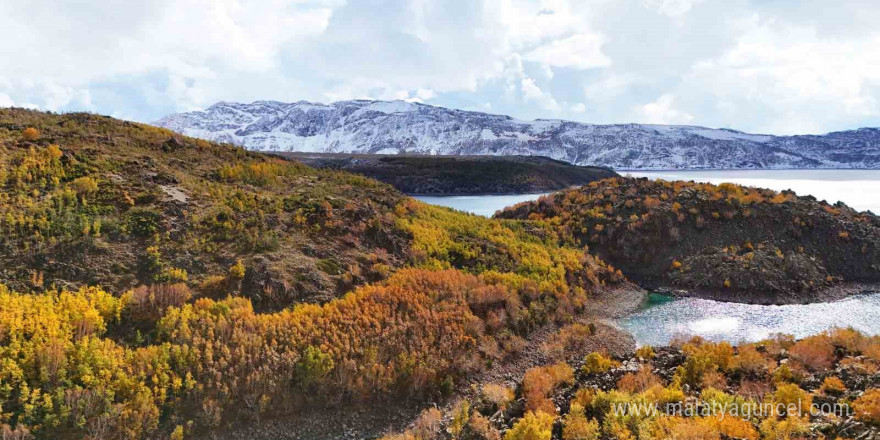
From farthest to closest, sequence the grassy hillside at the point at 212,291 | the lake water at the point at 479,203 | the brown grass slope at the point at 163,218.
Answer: the lake water at the point at 479,203 → the brown grass slope at the point at 163,218 → the grassy hillside at the point at 212,291

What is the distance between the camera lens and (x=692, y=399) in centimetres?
1060

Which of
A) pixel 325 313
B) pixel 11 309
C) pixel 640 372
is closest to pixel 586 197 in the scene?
pixel 640 372

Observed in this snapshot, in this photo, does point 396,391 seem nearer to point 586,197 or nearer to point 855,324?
point 855,324

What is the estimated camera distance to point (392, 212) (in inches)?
1003

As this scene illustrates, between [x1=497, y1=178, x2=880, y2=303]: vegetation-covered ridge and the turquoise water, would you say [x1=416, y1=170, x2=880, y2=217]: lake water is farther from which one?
the turquoise water

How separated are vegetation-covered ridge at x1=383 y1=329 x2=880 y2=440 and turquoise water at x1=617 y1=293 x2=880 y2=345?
473 cm

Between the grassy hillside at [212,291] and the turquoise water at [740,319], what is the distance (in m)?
3.58

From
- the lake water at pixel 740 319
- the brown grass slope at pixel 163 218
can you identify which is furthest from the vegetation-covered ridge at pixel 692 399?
the brown grass slope at pixel 163 218

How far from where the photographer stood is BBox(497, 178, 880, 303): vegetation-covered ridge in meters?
25.7

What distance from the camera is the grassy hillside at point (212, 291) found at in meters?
10.3

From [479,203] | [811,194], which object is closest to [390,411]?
[811,194]

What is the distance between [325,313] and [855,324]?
85.3 feet

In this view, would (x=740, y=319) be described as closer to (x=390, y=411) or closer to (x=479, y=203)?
(x=390, y=411)

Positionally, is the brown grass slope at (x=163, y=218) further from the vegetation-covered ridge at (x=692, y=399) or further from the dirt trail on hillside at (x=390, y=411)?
the vegetation-covered ridge at (x=692, y=399)
